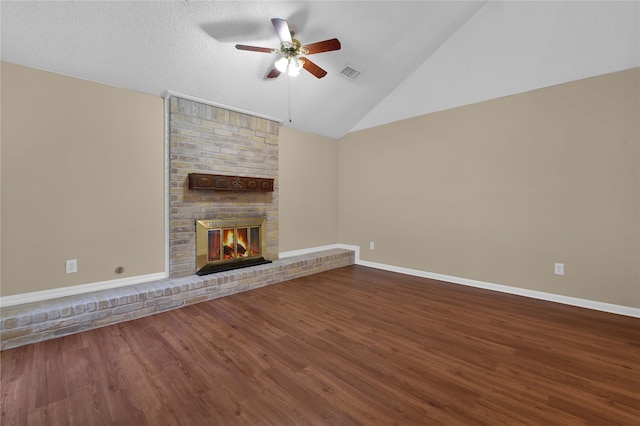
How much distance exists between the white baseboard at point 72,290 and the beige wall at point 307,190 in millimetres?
2055

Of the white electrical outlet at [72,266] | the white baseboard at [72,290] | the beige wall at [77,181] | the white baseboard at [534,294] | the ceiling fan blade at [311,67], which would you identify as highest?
Result: the ceiling fan blade at [311,67]

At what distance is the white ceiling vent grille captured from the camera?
150 inches

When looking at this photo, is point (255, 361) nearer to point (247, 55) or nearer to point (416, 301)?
point (416, 301)

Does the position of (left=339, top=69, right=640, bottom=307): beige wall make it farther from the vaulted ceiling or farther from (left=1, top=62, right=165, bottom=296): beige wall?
(left=1, top=62, right=165, bottom=296): beige wall

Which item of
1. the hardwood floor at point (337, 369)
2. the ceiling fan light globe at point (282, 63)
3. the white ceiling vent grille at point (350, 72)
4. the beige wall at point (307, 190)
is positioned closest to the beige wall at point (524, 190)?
the hardwood floor at point (337, 369)

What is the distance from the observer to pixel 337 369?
1.95 meters

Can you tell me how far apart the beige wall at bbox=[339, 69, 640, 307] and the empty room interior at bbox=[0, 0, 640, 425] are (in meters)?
0.02

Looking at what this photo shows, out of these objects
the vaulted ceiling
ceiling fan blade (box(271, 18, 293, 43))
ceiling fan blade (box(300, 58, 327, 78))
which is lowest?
ceiling fan blade (box(300, 58, 327, 78))

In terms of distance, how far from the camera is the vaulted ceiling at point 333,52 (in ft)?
8.18

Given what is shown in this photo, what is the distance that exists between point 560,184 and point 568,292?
4.17ft

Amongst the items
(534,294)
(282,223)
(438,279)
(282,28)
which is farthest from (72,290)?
(534,294)

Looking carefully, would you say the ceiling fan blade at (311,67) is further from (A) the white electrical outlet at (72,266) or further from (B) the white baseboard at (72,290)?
(A) the white electrical outlet at (72,266)

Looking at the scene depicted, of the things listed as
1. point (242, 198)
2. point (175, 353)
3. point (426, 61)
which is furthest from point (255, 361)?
point (426, 61)

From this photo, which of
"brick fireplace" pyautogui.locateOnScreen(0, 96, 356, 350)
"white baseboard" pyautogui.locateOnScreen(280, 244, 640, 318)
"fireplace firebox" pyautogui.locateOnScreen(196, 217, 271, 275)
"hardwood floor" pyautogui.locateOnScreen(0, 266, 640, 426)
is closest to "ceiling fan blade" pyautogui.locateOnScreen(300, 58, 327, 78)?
"brick fireplace" pyautogui.locateOnScreen(0, 96, 356, 350)
